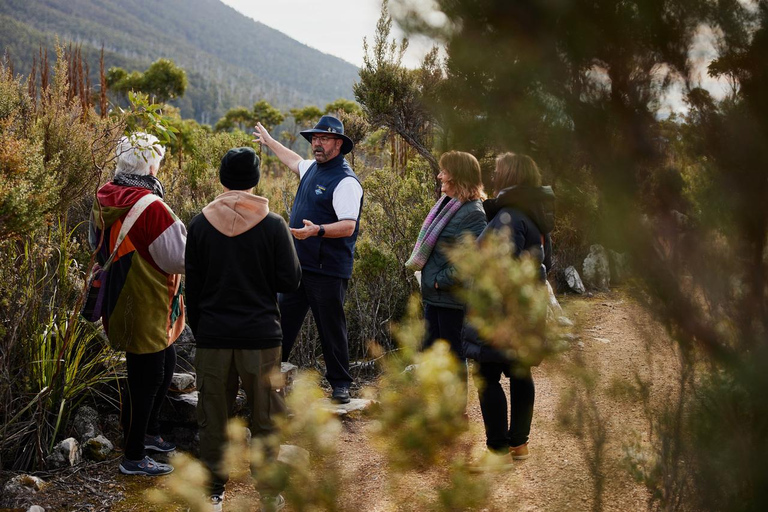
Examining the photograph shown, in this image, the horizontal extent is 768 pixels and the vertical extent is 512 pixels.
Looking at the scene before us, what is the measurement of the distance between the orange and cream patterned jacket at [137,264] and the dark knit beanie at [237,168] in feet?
1.51

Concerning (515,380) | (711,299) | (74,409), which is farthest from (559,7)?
(74,409)

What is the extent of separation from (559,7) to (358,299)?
4859 mm

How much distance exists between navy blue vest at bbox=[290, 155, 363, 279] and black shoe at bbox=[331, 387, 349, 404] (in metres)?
0.82

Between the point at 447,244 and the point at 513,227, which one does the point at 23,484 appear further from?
the point at 513,227

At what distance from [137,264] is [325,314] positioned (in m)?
1.39

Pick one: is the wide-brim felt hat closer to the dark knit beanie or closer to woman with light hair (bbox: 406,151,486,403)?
woman with light hair (bbox: 406,151,486,403)

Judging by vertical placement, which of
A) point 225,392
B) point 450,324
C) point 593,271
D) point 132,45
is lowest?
point 225,392

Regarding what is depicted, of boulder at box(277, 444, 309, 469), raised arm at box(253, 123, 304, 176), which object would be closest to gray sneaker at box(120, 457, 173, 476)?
boulder at box(277, 444, 309, 469)

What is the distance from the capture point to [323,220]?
13.6 feet

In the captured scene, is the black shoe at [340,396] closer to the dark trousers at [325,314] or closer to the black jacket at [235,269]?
the dark trousers at [325,314]

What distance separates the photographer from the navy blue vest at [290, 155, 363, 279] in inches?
162

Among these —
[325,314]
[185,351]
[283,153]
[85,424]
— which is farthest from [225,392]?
[283,153]

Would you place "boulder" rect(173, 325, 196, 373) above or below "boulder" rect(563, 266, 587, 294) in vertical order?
below

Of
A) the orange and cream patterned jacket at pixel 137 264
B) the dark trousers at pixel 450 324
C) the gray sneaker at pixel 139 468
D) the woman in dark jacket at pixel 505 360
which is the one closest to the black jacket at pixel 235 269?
the orange and cream patterned jacket at pixel 137 264
